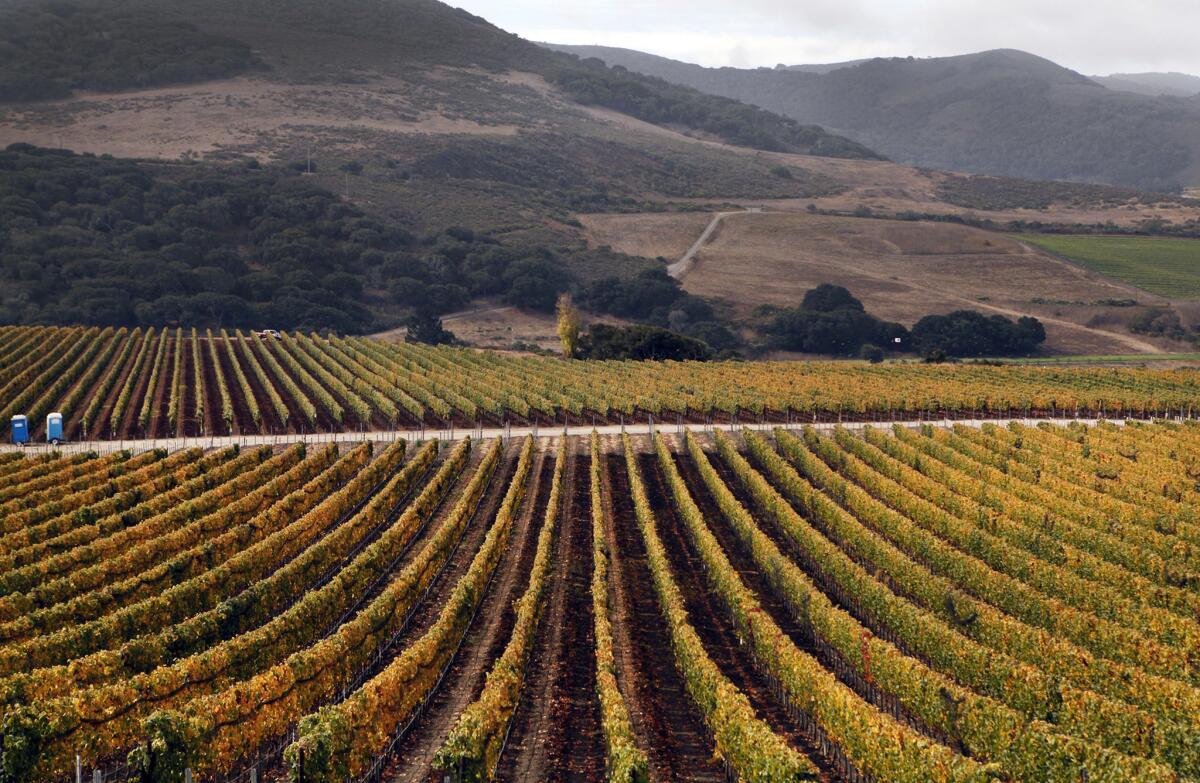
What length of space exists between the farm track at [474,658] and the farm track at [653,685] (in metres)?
3.71

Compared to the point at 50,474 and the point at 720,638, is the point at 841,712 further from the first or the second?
the point at 50,474

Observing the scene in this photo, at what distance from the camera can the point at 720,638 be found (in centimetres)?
3472

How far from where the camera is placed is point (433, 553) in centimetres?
3822

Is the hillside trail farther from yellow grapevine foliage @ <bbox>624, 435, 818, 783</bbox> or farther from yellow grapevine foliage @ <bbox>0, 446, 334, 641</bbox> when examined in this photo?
yellow grapevine foliage @ <bbox>624, 435, 818, 783</bbox>

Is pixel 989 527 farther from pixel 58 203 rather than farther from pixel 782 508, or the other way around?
pixel 58 203

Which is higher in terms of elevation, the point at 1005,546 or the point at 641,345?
the point at 1005,546

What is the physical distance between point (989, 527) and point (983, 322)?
3527 inches

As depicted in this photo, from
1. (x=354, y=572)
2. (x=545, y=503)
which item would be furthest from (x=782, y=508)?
(x=354, y=572)

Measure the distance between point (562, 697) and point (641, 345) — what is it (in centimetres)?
7821

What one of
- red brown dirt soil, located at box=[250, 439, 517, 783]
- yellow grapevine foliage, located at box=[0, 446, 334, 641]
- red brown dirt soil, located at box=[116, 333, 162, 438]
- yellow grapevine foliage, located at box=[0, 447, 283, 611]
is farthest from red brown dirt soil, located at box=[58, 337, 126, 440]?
red brown dirt soil, located at box=[250, 439, 517, 783]

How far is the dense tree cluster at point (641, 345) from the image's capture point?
4205 inches

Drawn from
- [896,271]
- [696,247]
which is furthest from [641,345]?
[696,247]

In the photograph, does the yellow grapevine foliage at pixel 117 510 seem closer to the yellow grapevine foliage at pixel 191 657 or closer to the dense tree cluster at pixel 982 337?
the yellow grapevine foliage at pixel 191 657

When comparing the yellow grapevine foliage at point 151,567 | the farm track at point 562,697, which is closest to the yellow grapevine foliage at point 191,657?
the yellow grapevine foliage at point 151,567
